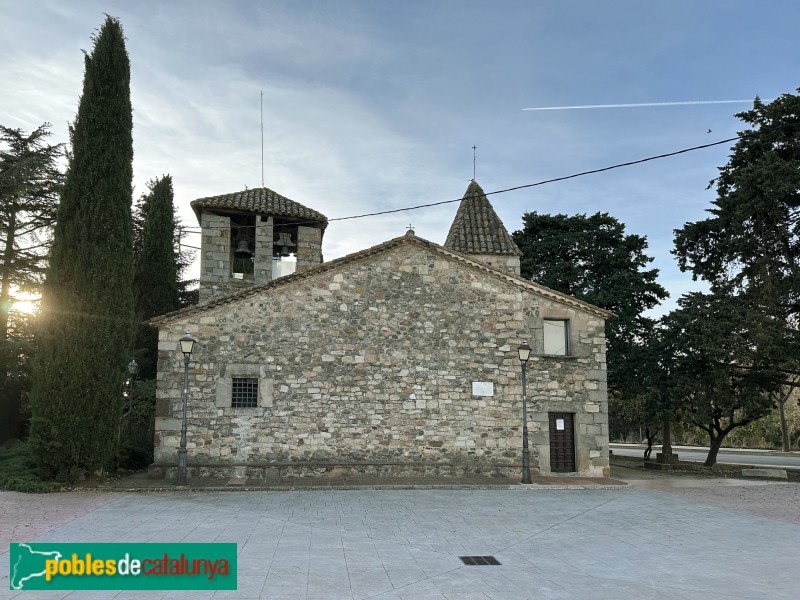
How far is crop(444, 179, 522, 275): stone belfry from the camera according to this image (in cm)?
2320

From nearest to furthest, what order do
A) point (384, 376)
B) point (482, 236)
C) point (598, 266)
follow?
point (384, 376) → point (482, 236) → point (598, 266)

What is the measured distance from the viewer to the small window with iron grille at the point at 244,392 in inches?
629

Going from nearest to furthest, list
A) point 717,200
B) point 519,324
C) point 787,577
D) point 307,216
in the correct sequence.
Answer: point 787,577, point 519,324, point 307,216, point 717,200

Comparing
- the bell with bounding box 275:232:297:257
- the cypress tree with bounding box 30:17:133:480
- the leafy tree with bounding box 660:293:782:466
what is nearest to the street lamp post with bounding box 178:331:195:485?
the cypress tree with bounding box 30:17:133:480

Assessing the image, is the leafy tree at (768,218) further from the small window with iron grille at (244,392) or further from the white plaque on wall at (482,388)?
the small window with iron grille at (244,392)

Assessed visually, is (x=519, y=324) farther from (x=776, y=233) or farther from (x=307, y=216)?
(x=776, y=233)

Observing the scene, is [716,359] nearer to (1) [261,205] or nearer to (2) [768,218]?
(2) [768,218]

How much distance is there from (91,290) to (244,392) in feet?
15.7

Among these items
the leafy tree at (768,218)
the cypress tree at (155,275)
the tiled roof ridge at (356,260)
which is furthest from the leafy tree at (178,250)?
the leafy tree at (768,218)

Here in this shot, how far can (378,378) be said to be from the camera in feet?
55.0

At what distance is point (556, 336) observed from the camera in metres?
18.1

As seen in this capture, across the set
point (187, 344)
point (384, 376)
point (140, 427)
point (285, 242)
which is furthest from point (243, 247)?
point (140, 427)

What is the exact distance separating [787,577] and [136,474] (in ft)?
53.0

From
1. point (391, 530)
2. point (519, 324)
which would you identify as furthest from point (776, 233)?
point (391, 530)
